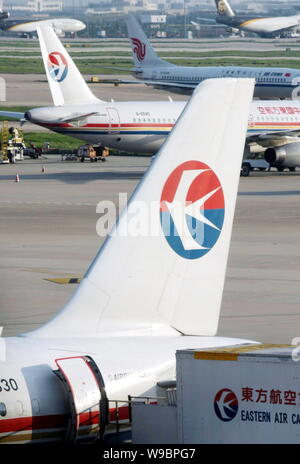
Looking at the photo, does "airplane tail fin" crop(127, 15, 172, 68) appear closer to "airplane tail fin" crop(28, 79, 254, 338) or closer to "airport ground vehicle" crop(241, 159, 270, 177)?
"airport ground vehicle" crop(241, 159, 270, 177)

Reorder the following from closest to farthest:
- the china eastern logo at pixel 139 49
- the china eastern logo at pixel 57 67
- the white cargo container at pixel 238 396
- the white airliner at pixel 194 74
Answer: the white cargo container at pixel 238 396
the china eastern logo at pixel 57 67
the white airliner at pixel 194 74
the china eastern logo at pixel 139 49

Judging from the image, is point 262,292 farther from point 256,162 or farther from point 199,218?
point 256,162

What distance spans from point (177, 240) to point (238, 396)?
313 cm

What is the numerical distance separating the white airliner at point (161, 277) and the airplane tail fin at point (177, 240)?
0.5 inches

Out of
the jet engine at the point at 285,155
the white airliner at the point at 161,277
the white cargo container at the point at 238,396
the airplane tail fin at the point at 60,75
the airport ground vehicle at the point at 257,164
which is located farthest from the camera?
the airport ground vehicle at the point at 257,164

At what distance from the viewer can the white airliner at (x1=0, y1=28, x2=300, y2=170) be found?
7112 cm

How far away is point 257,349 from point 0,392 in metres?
3.14

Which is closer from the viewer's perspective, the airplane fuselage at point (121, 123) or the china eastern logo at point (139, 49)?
the airplane fuselage at point (121, 123)

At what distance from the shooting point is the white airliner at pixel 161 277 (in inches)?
553

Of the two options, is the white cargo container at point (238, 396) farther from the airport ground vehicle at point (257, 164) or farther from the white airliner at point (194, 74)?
the white airliner at point (194, 74)

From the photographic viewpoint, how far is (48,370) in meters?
13.5

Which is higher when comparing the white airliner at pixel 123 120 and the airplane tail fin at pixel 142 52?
the airplane tail fin at pixel 142 52

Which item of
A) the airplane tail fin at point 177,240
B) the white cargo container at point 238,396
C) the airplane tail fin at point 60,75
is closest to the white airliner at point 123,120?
the airplane tail fin at point 60,75

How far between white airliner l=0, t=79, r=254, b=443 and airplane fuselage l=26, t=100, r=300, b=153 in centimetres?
5435
